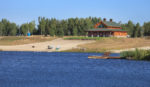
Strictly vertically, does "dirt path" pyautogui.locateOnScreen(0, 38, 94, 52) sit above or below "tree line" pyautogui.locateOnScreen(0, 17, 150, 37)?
below

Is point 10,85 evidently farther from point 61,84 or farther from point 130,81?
point 130,81

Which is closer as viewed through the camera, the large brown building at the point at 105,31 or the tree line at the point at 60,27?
the large brown building at the point at 105,31

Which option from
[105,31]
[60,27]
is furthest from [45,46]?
[60,27]

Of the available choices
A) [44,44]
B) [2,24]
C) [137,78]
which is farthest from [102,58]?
[2,24]

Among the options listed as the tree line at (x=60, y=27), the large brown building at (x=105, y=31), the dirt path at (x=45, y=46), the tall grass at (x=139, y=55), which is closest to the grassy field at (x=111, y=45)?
the dirt path at (x=45, y=46)

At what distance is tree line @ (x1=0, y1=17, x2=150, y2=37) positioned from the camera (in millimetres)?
152625

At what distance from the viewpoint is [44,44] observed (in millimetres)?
105688

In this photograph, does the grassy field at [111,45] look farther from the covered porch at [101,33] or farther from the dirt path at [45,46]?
the covered porch at [101,33]

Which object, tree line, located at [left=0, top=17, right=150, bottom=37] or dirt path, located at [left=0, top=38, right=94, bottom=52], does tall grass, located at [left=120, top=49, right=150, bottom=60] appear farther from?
tree line, located at [left=0, top=17, right=150, bottom=37]

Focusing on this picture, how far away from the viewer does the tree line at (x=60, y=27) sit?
152625mm

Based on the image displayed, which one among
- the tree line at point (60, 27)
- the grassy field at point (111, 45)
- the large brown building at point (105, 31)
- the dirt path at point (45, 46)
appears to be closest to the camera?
the grassy field at point (111, 45)

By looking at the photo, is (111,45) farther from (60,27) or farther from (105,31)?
(60,27)

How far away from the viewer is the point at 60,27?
512 ft

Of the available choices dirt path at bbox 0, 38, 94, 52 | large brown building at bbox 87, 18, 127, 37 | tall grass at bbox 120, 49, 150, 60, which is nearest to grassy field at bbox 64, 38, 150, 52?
dirt path at bbox 0, 38, 94, 52
